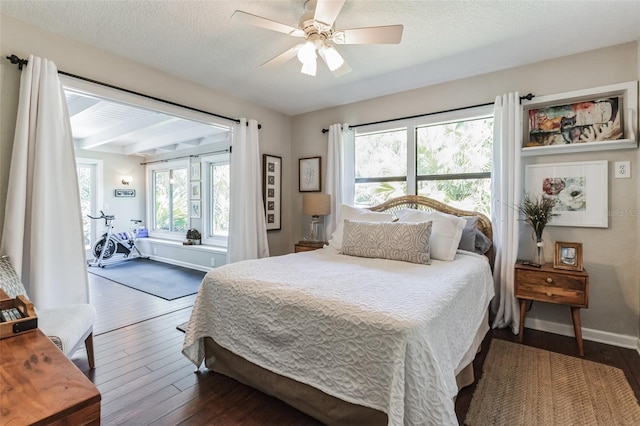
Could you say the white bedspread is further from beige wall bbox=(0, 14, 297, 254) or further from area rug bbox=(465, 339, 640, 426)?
beige wall bbox=(0, 14, 297, 254)

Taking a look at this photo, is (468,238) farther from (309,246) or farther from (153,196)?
(153,196)

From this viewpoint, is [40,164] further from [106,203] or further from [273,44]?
[106,203]

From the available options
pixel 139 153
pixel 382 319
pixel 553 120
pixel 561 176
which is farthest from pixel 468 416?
pixel 139 153

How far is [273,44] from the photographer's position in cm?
253

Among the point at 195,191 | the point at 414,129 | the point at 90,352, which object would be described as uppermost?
the point at 414,129

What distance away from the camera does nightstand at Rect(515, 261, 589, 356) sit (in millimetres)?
2332

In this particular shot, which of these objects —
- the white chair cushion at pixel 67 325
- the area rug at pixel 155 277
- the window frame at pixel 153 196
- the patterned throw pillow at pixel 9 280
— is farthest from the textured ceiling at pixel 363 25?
the window frame at pixel 153 196

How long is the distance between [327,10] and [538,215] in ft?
7.81

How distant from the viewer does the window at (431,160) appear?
3.20 metres

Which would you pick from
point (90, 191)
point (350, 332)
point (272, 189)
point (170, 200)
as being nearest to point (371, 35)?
point (350, 332)

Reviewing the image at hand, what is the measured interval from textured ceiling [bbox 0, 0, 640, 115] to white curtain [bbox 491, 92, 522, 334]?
1.63 feet

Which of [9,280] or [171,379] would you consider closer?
[9,280]

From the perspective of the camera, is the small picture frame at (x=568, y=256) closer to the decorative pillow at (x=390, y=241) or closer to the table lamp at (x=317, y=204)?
the decorative pillow at (x=390, y=241)

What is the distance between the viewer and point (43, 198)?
2221 mm
